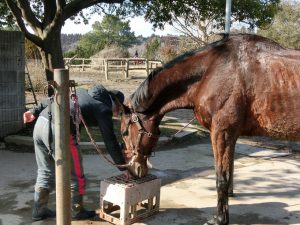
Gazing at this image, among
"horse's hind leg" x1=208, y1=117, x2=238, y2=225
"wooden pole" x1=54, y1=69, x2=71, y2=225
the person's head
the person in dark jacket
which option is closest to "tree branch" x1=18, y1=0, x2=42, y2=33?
the person in dark jacket

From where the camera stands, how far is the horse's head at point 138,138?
4254mm

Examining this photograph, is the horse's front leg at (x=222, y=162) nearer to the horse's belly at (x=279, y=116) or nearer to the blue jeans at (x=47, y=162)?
the horse's belly at (x=279, y=116)

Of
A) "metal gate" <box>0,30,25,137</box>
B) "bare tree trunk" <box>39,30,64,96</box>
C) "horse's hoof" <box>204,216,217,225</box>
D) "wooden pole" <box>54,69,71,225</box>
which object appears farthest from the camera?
"bare tree trunk" <box>39,30,64,96</box>

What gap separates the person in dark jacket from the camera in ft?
12.9

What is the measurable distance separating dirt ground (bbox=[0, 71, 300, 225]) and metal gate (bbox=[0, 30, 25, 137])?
57cm

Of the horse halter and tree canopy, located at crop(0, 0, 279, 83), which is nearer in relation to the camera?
the horse halter

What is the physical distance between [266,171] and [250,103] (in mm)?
2823

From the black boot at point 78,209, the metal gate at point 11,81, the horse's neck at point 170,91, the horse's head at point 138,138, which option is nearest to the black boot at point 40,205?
the black boot at point 78,209

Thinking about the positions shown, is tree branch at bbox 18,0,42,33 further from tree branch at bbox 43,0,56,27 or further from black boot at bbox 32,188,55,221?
black boot at bbox 32,188,55,221

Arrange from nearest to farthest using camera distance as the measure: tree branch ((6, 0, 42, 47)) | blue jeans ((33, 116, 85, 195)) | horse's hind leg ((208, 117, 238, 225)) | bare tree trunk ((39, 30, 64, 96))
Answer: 1. horse's hind leg ((208, 117, 238, 225))
2. blue jeans ((33, 116, 85, 195))
3. tree branch ((6, 0, 42, 47))
4. bare tree trunk ((39, 30, 64, 96))

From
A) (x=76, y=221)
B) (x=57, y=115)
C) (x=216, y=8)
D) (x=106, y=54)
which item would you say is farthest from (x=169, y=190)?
(x=106, y=54)

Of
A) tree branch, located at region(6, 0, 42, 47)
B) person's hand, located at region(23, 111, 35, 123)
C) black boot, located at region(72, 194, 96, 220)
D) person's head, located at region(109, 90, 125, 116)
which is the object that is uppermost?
tree branch, located at region(6, 0, 42, 47)

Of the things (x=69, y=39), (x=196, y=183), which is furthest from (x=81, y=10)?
(x=69, y=39)

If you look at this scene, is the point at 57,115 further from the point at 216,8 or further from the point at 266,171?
the point at 216,8
